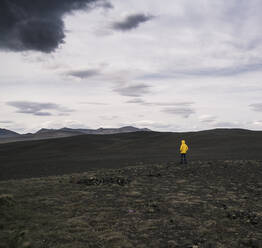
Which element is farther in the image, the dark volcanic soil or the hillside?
the hillside

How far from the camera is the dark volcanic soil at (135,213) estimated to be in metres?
6.32

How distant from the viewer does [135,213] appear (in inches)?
333

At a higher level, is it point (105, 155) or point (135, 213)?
point (105, 155)

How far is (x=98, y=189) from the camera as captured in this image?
12.5 meters

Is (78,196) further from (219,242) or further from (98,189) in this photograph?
(219,242)

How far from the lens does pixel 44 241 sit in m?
6.26

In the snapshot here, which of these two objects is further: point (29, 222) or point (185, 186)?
point (185, 186)

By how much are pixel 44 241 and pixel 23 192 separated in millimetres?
6350

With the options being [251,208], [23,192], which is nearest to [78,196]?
[23,192]

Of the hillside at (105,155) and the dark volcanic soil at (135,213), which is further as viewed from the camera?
the hillside at (105,155)

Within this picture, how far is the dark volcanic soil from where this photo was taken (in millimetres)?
6324

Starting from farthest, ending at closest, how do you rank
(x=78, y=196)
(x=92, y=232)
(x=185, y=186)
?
(x=185, y=186) → (x=78, y=196) → (x=92, y=232)

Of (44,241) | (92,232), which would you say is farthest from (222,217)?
(44,241)

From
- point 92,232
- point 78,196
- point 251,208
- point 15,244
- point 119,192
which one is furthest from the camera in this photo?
point 119,192
